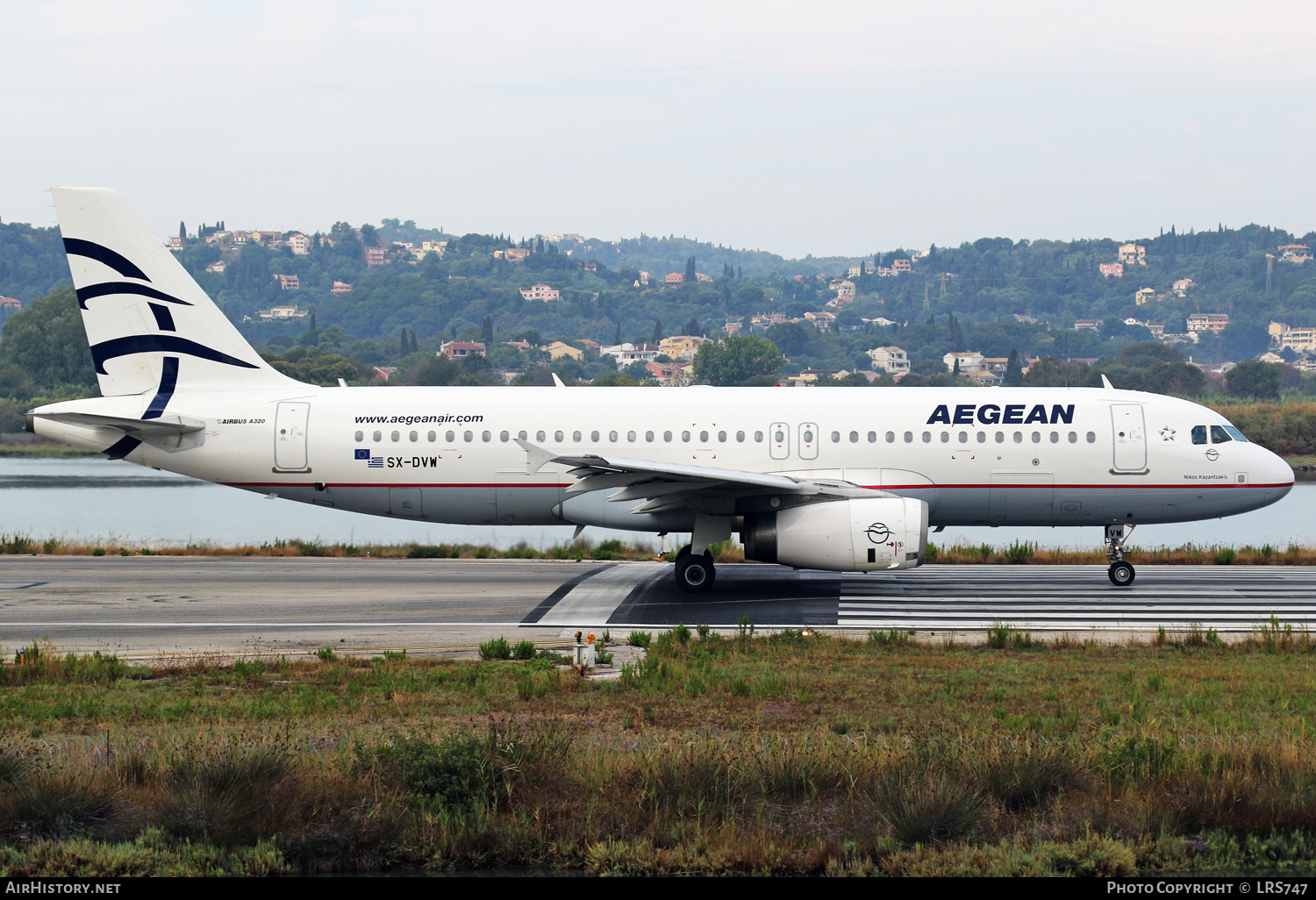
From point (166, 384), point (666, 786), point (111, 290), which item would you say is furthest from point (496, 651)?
point (111, 290)

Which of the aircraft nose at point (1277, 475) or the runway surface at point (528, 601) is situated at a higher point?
the aircraft nose at point (1277, 475)

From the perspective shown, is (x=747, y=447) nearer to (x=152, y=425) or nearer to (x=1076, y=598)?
(x=1076, y=598)

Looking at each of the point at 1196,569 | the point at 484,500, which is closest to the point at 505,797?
the point at 484,500

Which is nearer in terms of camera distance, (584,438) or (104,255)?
(584,438)

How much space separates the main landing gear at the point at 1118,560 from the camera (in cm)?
2347

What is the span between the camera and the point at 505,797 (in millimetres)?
9070

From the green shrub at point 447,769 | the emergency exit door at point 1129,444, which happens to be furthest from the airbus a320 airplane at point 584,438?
the green shrub at point 447,769

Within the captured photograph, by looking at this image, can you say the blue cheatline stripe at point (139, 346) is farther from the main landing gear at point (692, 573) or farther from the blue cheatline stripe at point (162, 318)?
the main landing gear at point (692, 573)

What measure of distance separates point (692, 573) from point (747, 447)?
2891mm

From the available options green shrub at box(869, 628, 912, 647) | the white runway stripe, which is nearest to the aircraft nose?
the white runway stripe

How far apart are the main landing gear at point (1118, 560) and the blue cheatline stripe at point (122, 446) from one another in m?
19.9

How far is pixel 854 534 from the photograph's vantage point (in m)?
20.7

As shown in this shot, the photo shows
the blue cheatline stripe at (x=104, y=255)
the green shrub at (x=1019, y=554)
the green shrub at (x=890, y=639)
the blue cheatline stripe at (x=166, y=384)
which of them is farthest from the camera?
the green shrub at (x=1019, y=554)

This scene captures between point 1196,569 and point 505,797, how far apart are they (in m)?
22.4
